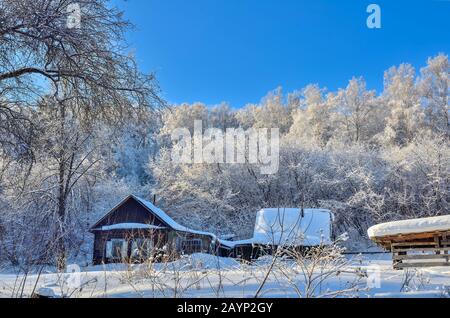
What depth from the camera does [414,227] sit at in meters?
6.09

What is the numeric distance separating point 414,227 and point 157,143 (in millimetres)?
13017

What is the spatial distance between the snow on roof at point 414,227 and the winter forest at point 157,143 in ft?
4.68

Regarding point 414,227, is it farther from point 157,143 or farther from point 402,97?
point 157,143

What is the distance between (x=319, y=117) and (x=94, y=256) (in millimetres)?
10675

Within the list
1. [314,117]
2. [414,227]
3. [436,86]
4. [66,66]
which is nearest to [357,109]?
[436,86]

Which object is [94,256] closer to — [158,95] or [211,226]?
[211,226]

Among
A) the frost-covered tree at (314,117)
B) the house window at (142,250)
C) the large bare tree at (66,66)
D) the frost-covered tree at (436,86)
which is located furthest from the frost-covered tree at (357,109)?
the large bare tree at (66,66)

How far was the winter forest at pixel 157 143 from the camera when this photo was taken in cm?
460

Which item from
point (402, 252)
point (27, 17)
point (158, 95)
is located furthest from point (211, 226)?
point (27, 17)

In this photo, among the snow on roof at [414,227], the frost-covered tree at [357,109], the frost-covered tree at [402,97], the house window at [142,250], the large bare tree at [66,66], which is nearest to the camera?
the house window at [142,250]

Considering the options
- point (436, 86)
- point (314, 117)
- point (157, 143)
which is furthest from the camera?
point (157, 143)

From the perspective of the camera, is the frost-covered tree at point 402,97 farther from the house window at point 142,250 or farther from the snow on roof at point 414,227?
the house window at point 142,250

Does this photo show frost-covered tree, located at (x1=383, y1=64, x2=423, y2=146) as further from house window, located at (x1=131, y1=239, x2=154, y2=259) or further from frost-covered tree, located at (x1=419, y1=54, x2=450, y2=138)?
house window, located at (x1=131, y1=239, x2=154, y2=259)
